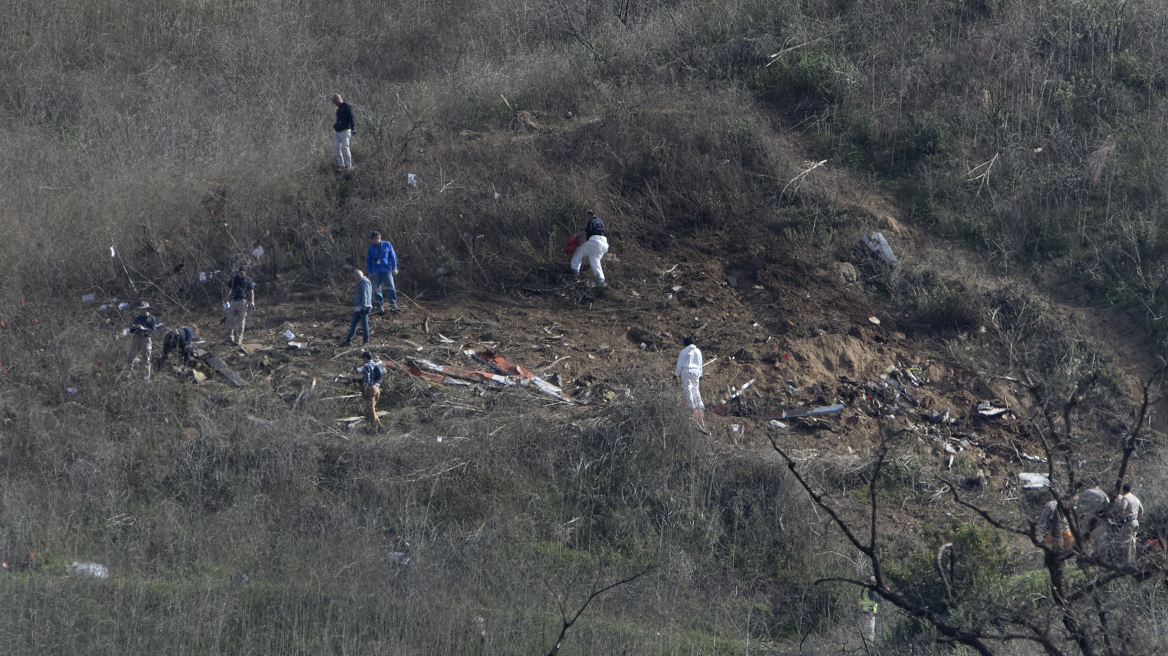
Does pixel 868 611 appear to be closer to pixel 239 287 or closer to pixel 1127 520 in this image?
pixel 1127 520

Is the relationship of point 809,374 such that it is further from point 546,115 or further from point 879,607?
point 546,115

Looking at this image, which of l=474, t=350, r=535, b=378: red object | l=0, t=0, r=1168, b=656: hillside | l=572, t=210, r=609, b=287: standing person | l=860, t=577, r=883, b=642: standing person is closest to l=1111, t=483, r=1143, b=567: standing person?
l=0, t=0, r=1168, b=656: hillside

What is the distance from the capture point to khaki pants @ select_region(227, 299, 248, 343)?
39.8ft

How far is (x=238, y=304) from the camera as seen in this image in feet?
39.8

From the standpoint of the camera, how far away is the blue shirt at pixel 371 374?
10.6 m

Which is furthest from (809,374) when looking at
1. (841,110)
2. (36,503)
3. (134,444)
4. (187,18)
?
(187,18)

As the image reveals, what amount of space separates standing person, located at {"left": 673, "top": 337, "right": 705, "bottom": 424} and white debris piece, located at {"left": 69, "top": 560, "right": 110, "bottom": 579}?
5.71 m

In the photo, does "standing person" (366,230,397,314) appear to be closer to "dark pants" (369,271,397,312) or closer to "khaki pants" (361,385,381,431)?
"dark pants" (369,271,397,312)

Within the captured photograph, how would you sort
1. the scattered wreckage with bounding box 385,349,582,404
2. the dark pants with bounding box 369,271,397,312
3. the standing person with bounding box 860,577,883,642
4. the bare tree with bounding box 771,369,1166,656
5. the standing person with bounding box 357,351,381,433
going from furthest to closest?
the dark pants with bounding box 369,271,397,312
the scattered wreckage with bounding box 385,349,582,404
the standing person with bounding box 357,351,381,433
the standing person with bounding box 860,577,883,642
the bare tree with bounding box 771,369,1166,656

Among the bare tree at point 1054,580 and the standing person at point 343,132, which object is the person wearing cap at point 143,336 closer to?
the standing person at point 343,132

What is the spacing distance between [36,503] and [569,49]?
10631 mm

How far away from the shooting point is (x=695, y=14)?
1708 centimetres

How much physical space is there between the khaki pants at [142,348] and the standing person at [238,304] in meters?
1.02

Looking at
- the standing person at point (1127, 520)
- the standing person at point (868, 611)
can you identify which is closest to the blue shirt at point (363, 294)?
the standing person at point (868, 611)
